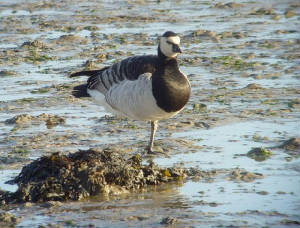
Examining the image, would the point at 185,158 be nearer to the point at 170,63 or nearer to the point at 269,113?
the point at 170,63

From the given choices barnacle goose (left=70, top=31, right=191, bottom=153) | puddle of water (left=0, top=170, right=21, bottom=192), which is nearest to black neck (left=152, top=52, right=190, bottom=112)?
barnacle goose (left=70, top=31, right=191, bottom=153)

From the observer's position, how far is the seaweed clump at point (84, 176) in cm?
834

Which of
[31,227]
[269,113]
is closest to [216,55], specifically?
[269,113]

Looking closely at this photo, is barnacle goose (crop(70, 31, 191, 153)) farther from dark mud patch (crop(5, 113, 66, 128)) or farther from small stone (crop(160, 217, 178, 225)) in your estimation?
small stone (crop(160, 217, 178, 225))

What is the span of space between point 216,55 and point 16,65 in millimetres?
3912

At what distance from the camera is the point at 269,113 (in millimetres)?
11539

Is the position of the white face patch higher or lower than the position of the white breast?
higher

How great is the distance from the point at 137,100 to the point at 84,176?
6.10 feet

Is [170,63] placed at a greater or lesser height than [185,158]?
greater

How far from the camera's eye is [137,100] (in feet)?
33.1

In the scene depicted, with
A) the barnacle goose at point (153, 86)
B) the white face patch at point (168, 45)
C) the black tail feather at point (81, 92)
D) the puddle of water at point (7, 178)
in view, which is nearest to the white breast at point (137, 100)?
the barnacle goose at point (153, 86)

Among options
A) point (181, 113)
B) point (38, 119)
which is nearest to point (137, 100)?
point (181, 113)

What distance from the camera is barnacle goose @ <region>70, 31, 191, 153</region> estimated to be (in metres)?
9.91

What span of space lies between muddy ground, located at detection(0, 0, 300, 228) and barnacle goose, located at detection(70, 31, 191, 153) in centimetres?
49
